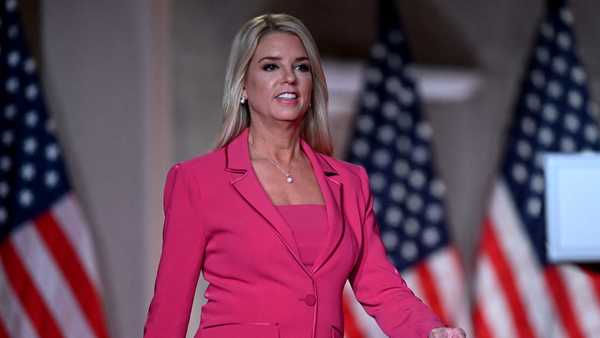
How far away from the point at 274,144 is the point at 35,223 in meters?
2.54

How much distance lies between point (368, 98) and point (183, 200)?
126 inches

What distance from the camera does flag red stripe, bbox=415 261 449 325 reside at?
5066 millimetres

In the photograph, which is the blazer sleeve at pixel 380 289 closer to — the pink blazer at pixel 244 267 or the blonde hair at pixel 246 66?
the pink blazer at pixel 244 267

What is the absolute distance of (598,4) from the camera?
576 centimetres

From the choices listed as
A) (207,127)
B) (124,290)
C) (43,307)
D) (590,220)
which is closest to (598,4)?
(590,220)

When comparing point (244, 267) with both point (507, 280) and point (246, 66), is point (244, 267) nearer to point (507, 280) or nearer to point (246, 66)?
point (246, 66)

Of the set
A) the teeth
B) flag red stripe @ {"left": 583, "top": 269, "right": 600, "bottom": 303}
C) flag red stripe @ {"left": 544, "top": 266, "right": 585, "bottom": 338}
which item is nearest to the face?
the teeth

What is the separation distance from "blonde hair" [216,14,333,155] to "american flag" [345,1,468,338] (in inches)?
117

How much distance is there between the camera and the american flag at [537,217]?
5.23 metres

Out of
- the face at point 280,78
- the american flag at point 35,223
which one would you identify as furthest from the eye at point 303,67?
the american flag at point 35,223

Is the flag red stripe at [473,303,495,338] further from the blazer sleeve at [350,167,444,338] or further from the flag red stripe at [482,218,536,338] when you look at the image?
the blazer sleeve at [350,167,444,338]

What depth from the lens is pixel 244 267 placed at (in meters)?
1.89

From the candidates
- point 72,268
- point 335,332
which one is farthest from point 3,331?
point 335,332

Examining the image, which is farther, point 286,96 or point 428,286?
point 428,286
